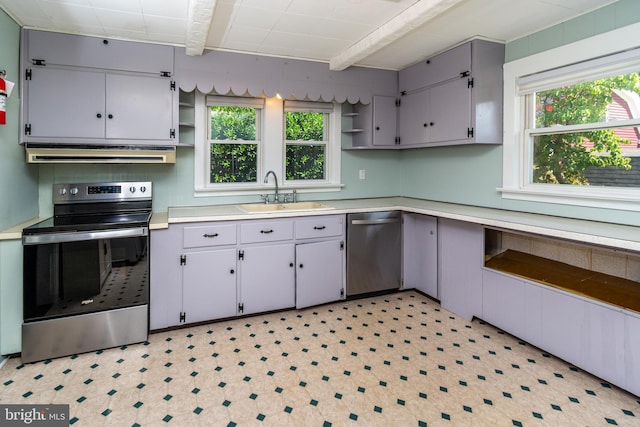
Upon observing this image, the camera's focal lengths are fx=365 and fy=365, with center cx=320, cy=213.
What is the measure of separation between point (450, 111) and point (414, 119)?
51 cm

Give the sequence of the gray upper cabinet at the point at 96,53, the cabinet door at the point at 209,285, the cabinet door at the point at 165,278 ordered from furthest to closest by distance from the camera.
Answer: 1. the cabinet door at the point at 209,285
2. the cabinet door at the point at 165,278
3. the gray upper cabinet at the point at 96,53

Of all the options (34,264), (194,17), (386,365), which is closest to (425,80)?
(194,17)

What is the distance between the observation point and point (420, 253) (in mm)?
3715

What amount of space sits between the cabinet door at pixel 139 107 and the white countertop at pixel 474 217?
2.32 feet

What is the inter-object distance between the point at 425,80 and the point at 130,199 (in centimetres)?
296

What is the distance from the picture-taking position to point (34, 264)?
94.7 inches

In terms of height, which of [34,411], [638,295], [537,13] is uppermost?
[537,13]

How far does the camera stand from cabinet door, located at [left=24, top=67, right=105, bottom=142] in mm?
2668

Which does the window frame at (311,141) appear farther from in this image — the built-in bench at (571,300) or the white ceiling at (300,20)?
the built-in bench at (571,300)

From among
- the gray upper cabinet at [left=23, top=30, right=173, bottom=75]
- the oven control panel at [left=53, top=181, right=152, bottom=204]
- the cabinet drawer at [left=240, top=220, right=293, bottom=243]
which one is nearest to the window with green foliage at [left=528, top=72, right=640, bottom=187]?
the cabinet drawer at [left=240, top=220, right=293, bottom=243]

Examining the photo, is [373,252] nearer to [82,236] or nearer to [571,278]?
[571,278]

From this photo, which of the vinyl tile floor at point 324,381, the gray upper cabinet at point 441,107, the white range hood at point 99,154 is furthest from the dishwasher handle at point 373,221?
the white range hood at point 99,154

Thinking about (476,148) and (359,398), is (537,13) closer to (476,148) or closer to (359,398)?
(476,148)

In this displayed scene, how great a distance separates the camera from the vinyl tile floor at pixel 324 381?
1927 mm
